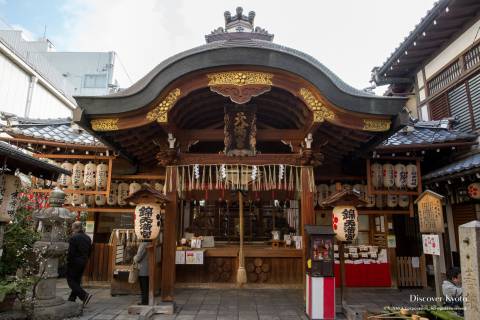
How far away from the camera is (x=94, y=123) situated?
843 centimetres

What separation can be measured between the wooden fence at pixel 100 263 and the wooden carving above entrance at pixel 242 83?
23.8 feet

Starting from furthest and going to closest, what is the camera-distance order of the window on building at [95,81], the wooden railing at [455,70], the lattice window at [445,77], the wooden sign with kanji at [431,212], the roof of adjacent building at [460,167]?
the window on building at [95,81]
the lattice window at [445,77]
the wooden railing at [455,70]
the roof of adjacent building at [460,167]
the wooden sign with kanji at [431,212]

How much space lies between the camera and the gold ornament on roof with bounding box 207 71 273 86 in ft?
26.2

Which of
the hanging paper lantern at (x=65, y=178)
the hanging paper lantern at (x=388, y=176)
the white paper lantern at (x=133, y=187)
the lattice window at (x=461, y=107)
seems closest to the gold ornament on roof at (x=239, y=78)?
the white paper lantern at (x=133, y=187)

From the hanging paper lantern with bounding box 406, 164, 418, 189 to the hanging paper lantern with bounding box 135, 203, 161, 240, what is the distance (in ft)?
26.6

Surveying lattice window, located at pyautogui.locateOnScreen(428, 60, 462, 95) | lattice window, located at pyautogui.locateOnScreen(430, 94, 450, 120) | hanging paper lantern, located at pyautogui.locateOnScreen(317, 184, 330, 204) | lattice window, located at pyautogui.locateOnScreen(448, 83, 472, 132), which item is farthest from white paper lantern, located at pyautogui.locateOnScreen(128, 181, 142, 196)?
lattice window, located at pyautogui.locateOnScreen(428, 60, 462, 95)

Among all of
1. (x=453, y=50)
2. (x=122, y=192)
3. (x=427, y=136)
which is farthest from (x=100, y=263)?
(x=453, y=50)

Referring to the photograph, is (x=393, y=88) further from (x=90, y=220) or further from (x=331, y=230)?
(x=90, y=220)

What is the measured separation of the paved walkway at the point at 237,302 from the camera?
791cm

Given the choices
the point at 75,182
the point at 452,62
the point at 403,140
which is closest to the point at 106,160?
the point at 75,182

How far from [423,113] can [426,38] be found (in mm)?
3354

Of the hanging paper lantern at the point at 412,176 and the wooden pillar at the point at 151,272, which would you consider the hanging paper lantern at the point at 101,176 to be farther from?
the hanging paper lantern at the point at 412,176

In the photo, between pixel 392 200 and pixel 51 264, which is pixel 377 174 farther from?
pixel 51 264

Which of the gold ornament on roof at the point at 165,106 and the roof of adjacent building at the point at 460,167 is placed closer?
the gold ornament on roof at the point at 165,106
